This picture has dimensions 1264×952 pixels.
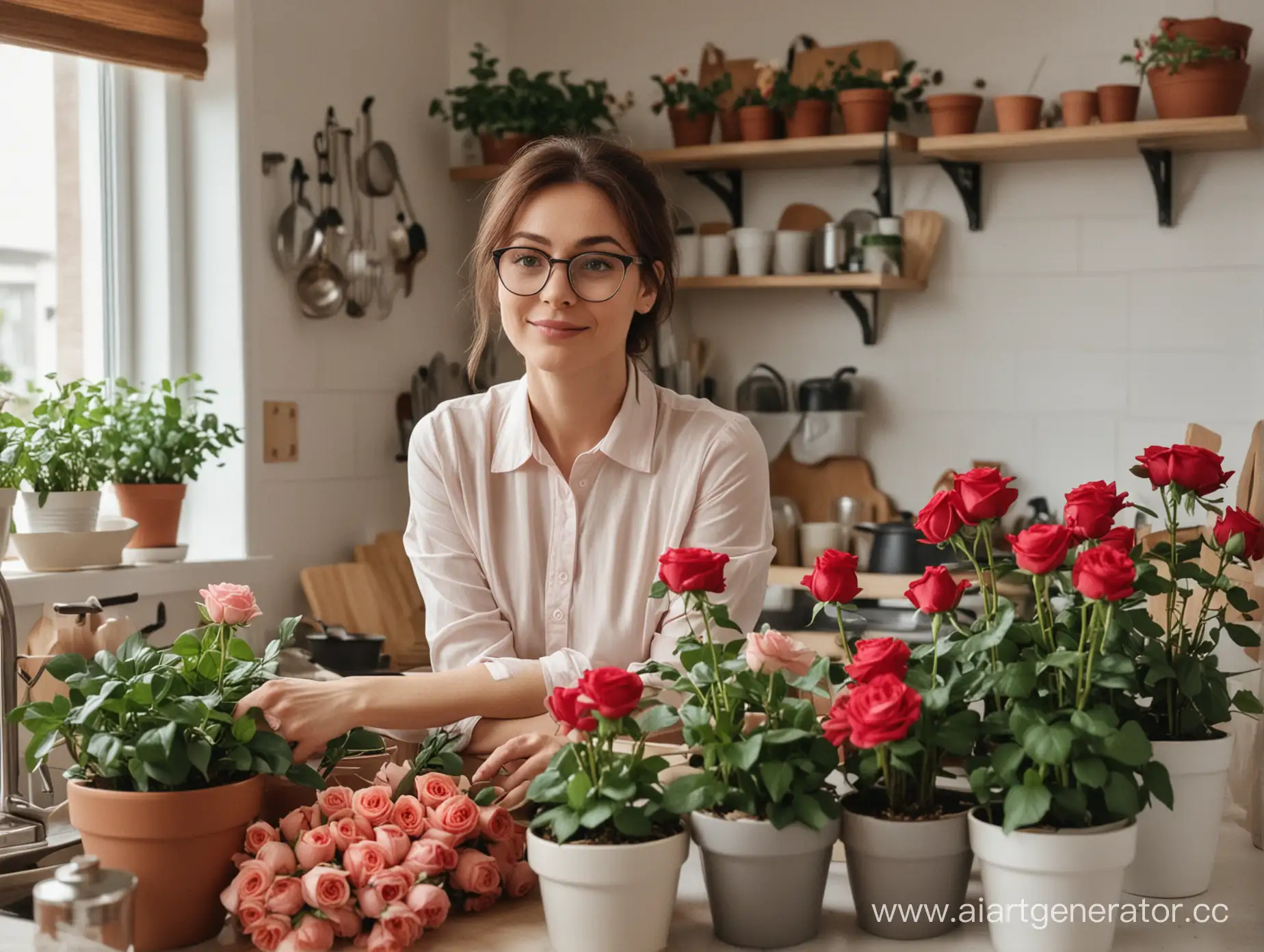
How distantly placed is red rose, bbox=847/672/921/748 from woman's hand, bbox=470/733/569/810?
1.10ft

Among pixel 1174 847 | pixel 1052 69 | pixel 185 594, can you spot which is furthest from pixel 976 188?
pixel 1174 847

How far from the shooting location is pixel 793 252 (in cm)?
353

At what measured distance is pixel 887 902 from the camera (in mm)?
1059

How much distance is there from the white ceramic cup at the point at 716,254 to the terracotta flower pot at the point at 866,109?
41 centimetres

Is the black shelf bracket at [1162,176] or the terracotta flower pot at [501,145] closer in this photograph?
the black shelf bracket at [1162,176]

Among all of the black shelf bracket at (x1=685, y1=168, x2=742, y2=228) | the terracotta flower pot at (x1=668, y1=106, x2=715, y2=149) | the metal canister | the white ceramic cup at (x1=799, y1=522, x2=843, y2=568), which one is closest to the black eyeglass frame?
the metal canister

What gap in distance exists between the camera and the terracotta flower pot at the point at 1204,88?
3.02 metres

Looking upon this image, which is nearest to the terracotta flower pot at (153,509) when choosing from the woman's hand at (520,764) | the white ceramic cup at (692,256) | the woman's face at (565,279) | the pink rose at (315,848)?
the woman's face at (565,279)

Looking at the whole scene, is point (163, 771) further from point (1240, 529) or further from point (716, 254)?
point (716, 254)

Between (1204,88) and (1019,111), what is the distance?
0.39 metres

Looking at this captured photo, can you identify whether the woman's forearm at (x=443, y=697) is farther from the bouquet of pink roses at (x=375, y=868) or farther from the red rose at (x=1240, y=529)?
the red rose at (x=1240, y=529)

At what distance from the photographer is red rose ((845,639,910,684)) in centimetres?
101

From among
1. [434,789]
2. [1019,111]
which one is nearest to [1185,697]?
[434,789]

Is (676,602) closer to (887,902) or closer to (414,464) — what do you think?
(414,464)
